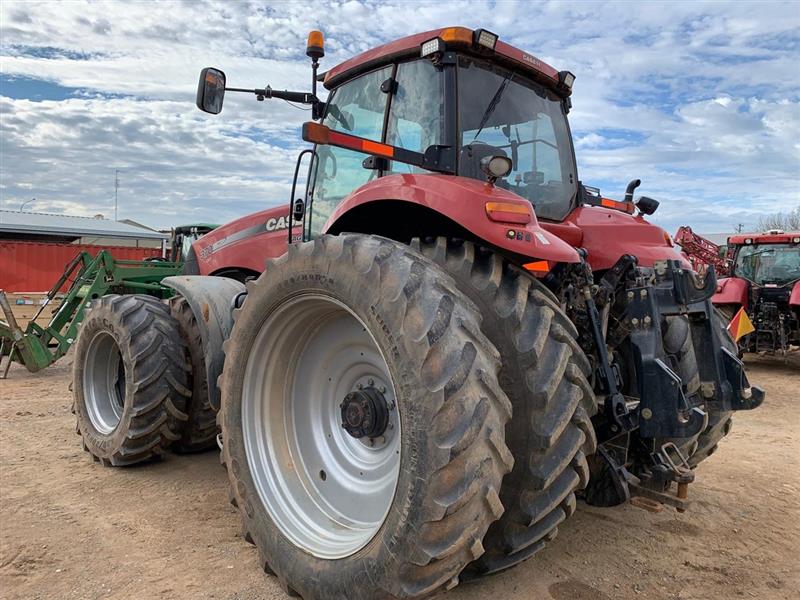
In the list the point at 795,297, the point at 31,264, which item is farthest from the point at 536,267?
the point at 31,264

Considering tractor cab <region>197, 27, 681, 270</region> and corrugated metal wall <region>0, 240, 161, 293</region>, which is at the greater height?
tractor cab <region>197, 27, 681, 270</region>

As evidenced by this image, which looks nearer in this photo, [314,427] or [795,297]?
[314,427]

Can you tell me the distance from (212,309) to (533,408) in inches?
102

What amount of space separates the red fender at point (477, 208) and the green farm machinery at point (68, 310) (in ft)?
19.4

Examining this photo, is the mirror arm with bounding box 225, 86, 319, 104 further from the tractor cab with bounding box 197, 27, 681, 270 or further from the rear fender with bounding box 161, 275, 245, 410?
the rear fender with bounding box 161, 275, 245, 410

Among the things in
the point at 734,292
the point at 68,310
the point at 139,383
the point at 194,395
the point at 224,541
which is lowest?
the point at 224,541

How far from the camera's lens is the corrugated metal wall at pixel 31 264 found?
57.9 feet

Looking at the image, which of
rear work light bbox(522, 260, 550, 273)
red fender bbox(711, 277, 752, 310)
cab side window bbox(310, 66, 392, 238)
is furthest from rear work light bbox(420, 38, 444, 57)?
red fender bbox(711, 277, 752, 310)

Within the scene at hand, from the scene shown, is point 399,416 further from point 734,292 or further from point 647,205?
point 734,292

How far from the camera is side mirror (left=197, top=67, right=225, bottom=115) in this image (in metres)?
3.66

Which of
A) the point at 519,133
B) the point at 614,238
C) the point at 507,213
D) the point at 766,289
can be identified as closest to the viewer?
the point at 507,213

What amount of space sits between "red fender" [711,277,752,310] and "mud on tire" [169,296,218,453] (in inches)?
358

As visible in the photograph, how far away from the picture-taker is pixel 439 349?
7.07 feet

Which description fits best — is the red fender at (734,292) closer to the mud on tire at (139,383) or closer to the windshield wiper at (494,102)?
the windshield wiper at (494,102)
